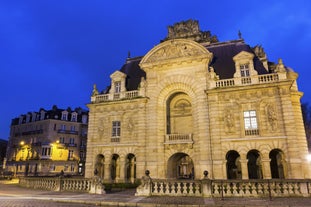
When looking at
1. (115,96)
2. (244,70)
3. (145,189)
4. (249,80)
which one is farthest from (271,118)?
(115,96)

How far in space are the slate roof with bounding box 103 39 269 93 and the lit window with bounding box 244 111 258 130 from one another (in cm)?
450

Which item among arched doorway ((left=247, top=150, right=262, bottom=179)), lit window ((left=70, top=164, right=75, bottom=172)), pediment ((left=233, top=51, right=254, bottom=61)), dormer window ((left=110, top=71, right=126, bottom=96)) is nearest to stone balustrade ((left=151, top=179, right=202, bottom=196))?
arched doorway ((left=247, top=150, right=262, bottom=179))

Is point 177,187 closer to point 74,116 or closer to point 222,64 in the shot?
point 222,64

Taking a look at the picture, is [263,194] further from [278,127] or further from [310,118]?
[310,118]

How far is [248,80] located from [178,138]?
9333mm

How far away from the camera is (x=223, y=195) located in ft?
44.4

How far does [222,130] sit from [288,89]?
23.5 feet

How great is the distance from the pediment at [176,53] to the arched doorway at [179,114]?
14.1 ft

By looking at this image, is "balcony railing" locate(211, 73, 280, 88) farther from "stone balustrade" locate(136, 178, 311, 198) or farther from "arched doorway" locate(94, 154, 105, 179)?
"arched doorway" locate(94, 154, 105, 179)

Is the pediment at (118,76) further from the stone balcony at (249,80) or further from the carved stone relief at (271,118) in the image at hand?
the carved stone relief at (271,118)

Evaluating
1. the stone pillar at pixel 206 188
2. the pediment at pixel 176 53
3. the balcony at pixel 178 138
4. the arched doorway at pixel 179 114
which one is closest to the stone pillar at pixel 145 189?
A: the stone pillar at pixel 206 188

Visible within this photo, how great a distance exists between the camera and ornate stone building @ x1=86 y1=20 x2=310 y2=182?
68.4ft

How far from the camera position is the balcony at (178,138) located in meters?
23.3

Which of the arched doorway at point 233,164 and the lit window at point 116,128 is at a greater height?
the lit window at point 116,128
